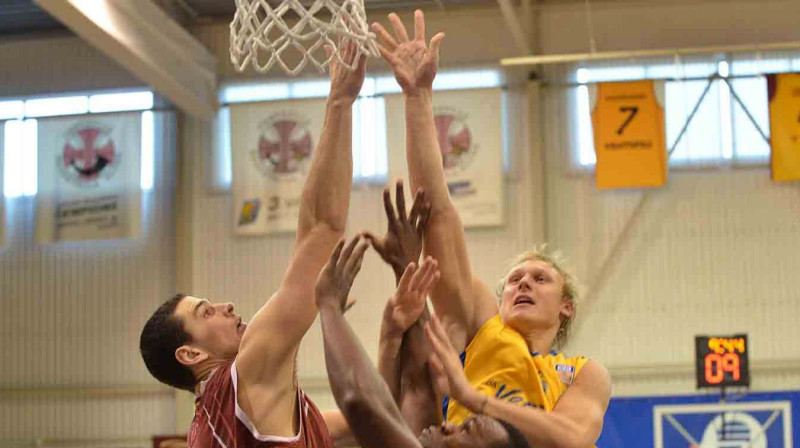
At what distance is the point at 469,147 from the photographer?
14.5 m

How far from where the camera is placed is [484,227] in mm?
14500

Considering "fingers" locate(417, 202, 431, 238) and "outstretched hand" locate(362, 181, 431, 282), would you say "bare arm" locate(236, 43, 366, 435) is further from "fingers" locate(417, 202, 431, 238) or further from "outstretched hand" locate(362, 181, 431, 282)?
"fingers" locate(417, 202, 431, 238)

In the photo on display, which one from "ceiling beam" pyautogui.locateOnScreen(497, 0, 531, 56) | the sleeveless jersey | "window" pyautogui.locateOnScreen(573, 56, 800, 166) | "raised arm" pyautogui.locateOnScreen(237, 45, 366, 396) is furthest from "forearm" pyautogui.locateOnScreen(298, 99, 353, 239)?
"window" pyautogui.locateOnScreen(573, 56, 800, 166)

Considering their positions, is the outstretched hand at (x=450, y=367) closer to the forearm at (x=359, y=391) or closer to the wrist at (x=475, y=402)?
the wrist at (x=475, y=402)

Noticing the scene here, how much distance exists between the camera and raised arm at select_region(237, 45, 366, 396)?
146 inches

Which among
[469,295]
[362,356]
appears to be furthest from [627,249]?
[362,356]

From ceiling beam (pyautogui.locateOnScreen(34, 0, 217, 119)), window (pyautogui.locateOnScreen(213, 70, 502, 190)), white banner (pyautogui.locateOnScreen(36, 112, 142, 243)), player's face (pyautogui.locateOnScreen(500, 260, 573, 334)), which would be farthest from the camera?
white banner (pyautogui.locateOnScreen(36, 112, 142, 243))

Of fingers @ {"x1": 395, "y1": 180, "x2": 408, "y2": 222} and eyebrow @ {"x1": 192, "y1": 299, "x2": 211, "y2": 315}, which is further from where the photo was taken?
eyebrow @ {"x1": 192, "y1": 299, "x2": 211, "y2": 315}

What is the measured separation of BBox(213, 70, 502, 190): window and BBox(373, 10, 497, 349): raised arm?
10.00 metres

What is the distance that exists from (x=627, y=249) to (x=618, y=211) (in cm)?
49

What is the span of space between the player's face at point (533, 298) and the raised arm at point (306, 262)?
3.41ft

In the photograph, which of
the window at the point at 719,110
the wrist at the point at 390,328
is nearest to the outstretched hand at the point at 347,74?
the wrist at the point at 390,328

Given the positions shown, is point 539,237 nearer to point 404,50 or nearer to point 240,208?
point 240,208

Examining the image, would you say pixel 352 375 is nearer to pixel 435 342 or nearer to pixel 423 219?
pixel 435 342
